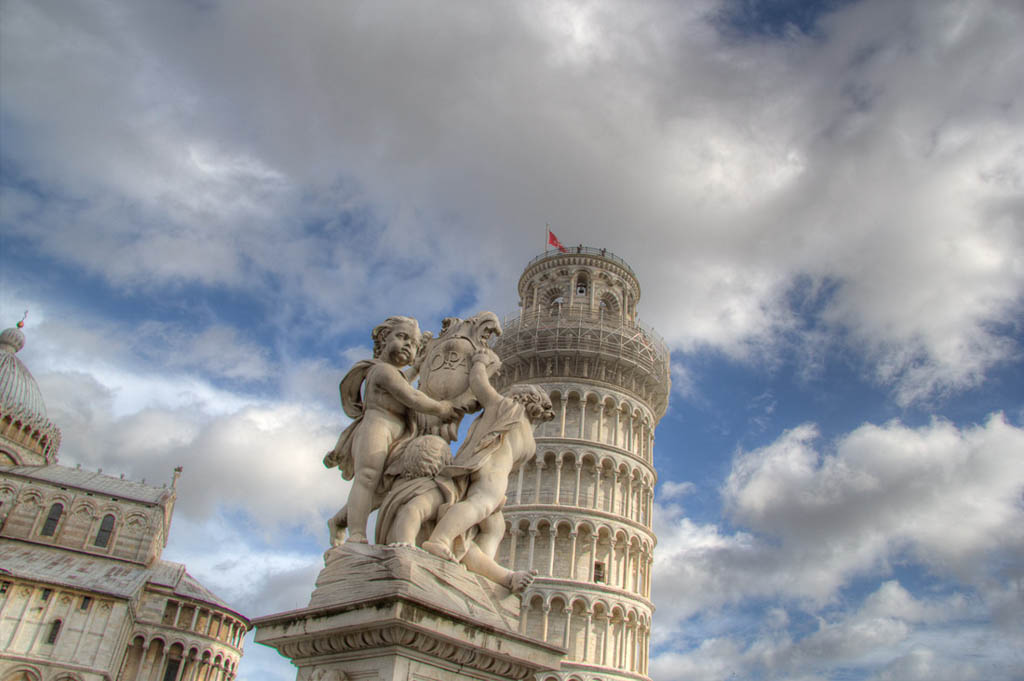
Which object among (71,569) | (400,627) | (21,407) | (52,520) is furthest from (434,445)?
(21,407)

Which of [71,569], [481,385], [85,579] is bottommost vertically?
[481,385]

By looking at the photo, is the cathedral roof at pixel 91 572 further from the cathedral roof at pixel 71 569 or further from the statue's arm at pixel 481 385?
the statue's arm at pixel 481 385

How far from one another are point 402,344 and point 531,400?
0.94m

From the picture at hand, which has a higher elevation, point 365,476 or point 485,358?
point 485,358

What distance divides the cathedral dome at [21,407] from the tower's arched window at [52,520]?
7591 mm

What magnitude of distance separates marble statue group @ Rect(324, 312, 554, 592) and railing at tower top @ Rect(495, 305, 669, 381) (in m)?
34.0

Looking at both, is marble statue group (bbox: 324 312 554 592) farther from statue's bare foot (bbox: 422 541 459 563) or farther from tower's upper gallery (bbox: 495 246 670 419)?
tower's upper gallery (bbox: 495 246 670 419)

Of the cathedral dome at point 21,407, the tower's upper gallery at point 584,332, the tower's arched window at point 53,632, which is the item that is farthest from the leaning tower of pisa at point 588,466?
the cathedral dome at point 21,407

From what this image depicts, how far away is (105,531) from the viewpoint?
5162cm

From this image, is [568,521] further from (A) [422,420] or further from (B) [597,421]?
(A) [422,420]

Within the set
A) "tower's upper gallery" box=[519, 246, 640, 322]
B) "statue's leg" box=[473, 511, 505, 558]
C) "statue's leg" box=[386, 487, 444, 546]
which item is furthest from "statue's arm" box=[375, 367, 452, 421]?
"tower's upper gallery" box=[519, 246, 640, 322]

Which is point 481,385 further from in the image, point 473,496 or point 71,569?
point 71,569

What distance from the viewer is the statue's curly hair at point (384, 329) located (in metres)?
5.23

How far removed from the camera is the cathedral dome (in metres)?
54.6
